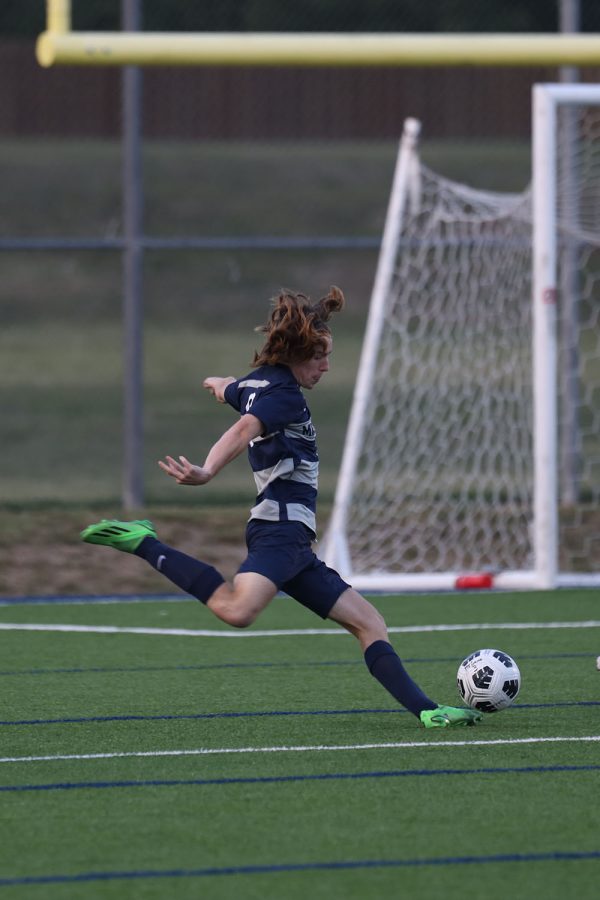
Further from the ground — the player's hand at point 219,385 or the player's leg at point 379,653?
the player's hand at point 219,385

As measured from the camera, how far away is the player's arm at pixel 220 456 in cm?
613

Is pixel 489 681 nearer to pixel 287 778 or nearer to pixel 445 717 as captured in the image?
pixel 445 717

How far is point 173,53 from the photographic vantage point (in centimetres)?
1016

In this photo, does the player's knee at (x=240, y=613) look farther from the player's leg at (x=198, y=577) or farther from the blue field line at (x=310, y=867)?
the blue field line at (x=310, y=867)

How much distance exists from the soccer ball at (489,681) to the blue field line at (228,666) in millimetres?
1594

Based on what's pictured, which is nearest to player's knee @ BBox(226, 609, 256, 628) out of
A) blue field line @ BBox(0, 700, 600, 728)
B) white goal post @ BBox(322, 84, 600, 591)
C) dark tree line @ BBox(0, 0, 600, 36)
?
blue field line @ BBox(0, 700, 600, 728)

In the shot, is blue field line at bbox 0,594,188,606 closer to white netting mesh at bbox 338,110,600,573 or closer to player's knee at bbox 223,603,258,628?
white netting mesh at bbox 338,110,600,573

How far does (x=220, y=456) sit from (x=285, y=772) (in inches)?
44.6

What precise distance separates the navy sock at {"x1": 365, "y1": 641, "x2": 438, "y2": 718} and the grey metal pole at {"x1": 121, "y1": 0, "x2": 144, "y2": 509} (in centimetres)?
657

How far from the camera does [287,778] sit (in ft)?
18.7

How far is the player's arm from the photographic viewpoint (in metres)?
6.13

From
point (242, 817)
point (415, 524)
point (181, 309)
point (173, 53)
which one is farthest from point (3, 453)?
point (242, 817)

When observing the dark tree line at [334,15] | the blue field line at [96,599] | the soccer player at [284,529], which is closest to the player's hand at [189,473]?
the soccer player at [284,529]

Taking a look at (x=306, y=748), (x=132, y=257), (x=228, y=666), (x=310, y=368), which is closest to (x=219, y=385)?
(x=310, y=368)
